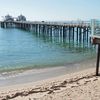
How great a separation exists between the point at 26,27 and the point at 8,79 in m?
74.5

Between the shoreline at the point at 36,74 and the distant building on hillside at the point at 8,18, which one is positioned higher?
the distant building on hillside at the point at 8,18

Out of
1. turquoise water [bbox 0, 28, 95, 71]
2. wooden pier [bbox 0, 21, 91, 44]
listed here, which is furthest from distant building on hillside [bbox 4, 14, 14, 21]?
turquoise water [bbox 0, 28, 95, 71]

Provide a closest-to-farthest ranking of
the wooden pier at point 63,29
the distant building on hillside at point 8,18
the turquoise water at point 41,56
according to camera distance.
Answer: the turquoise water at point 41,56 → the wooden pier at point 63,29 → the distant building on hillside at point 8,18

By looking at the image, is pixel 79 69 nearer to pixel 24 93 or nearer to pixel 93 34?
pixel 93 34

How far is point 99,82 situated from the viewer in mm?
12312

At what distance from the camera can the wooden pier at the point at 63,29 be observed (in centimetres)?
3984

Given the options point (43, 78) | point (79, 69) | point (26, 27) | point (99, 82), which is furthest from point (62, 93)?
point (26, 27)

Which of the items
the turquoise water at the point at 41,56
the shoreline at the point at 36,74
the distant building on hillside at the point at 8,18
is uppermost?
the distant building on hillside at the point at 8,18

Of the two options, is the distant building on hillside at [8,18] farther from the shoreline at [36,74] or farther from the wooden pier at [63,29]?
the shoreline at [36,74]

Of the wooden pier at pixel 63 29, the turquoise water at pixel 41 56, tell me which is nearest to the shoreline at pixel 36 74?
the turquoise water at pixel 41 56

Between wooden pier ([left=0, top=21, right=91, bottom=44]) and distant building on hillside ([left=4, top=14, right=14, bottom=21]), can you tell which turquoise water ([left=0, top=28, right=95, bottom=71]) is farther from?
distant building on hillside ([left=4, top=14, right=14, bottom=21])

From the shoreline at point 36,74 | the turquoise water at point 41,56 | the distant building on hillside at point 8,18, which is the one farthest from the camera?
the distant building on hillside at point 8,18

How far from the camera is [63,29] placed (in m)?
47.7

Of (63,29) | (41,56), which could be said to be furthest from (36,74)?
(63,29)
